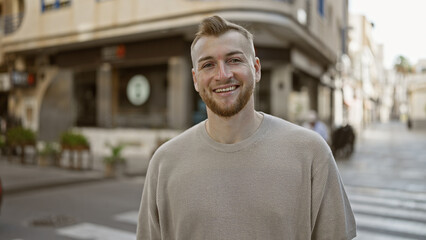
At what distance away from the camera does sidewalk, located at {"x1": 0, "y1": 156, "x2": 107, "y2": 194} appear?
33.8 feet

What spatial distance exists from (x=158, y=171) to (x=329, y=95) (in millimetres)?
31702

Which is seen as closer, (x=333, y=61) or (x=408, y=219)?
(x=408, y=219)

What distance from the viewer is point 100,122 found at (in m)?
20.8

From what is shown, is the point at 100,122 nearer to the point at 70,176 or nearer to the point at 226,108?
the point at 70,176

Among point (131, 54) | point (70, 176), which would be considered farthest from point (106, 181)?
point (131, 54)

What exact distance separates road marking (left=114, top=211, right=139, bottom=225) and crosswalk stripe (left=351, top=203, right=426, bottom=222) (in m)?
4.20

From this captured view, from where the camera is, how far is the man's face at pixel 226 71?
5.58 feet

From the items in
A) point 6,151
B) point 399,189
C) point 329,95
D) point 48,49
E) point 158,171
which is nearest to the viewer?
point 158,171

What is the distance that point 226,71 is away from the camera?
171cm

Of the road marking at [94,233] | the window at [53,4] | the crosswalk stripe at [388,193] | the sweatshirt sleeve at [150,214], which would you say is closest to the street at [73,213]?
the road marking at [94,233]

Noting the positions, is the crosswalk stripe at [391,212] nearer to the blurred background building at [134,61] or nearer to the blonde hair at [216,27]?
the blonde hair at [216,27]

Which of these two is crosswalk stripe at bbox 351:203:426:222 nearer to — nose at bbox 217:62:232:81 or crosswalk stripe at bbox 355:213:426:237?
crosswalk stripe at bbox 355:213:426:237

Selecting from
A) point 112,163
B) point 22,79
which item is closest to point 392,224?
point 112,163

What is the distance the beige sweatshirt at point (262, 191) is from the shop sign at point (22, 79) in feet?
79.0
